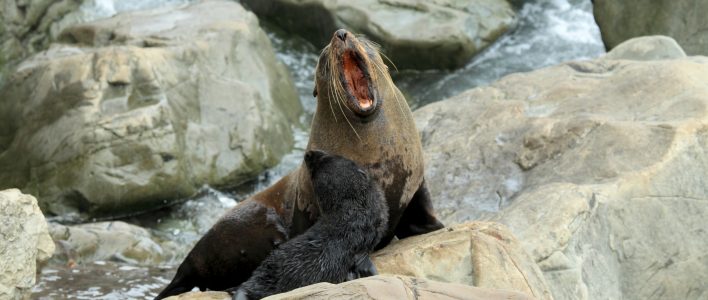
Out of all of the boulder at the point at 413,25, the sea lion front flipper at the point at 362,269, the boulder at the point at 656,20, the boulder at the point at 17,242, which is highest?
the sea lion front flipper at the point at 362,269

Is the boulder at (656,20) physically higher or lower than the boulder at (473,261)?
lower

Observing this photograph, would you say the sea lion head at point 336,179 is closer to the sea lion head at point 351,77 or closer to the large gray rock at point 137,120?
the sea lion head at point 351,77

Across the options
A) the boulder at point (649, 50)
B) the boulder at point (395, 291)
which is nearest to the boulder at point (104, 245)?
the boulder at point (649, 50)

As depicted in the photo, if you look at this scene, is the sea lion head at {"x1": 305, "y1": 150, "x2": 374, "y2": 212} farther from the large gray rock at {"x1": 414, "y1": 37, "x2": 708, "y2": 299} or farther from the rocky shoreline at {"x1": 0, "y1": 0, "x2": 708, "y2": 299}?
the large gray rock at {"x1": 414, "y1": 37, "x2": 708, "y2": 299}

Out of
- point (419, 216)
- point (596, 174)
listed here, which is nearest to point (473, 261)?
point (419, 216)

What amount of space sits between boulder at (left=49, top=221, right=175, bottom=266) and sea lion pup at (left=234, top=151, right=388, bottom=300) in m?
3.70

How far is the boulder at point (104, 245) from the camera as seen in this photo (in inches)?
346

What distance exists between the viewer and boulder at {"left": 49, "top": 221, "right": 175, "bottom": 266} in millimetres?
8782

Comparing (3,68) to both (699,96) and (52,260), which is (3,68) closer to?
(52,260)

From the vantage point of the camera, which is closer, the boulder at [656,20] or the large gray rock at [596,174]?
the large gray rock at [596,174]

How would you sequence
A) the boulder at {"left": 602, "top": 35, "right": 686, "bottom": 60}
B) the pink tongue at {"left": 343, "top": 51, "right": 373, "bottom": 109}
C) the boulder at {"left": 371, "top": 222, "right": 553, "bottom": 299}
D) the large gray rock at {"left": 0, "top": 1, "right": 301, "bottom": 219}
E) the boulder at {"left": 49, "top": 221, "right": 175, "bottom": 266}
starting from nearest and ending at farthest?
the boulder at {"left": 371, "top": 222, "right": 553, "bottom": 299}, the pink tongue at {"left": 343, "top": 51, "right": 373, "bottom": 109}, the boulder at {"left": 49, "top": 221, "right": 175, "bottom": 266}, the boulder at {"left": 602, "top": 35, "right": 686, "bottom": 60}, the large gray rock at {"left": 0, "top": 1, "right": 301, "bottom": 219}

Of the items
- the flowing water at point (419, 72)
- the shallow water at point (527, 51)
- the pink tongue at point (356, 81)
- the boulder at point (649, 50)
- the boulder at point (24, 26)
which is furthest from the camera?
the shallow water at point (527, 51)

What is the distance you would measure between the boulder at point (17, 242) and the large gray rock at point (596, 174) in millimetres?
2711

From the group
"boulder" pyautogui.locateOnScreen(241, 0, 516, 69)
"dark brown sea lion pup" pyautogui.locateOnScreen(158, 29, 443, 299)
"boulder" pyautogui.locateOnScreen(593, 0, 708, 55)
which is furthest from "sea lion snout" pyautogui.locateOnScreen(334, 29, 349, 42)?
"boulder" pyautogui.locateOnScreen(241, 0, 516, 69)
